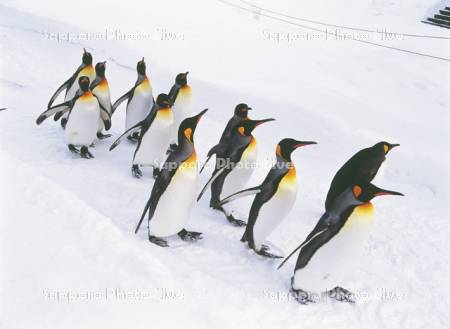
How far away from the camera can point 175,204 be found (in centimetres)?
301

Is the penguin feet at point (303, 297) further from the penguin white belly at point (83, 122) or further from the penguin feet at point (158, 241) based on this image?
the penguin white belly at point (83, 122)

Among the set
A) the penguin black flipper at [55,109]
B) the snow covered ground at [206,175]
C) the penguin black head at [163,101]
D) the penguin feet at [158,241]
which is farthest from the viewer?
the penguin black flipper at [55,109]

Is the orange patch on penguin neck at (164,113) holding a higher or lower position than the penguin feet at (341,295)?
higher

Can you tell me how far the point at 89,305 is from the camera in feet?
7.25

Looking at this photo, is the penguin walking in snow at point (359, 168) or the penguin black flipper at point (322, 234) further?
the penguin walking in snow at point (359, 168)

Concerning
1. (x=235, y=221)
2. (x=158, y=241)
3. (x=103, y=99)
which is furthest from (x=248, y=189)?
(x=103, y=99)

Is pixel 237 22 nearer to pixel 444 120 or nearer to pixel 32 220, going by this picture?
pixel 444 120

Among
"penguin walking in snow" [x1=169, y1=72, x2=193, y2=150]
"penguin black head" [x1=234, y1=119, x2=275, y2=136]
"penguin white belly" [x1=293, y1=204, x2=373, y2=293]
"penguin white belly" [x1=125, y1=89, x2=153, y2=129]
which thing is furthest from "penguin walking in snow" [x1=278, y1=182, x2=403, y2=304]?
"penguin white belly" [x1=125, y1=89, x2=153, y2=129]

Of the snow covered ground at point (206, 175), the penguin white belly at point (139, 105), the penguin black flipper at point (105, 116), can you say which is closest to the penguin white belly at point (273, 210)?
the snow covered ground at point (206, 175)

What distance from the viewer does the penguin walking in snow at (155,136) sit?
3779mm

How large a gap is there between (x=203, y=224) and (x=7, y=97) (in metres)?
3.36

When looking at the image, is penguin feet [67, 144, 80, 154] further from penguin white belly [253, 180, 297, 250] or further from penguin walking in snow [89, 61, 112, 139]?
penguin white belly [253, 180, 297, 250]

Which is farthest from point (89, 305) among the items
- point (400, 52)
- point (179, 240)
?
point (400, 52)

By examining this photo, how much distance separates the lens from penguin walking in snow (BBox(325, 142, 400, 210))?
11.0 ft
